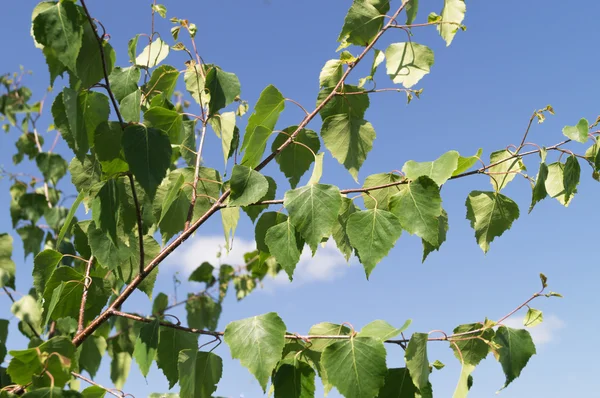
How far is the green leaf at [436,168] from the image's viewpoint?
86 centimetres

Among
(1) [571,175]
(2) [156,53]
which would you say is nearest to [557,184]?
(1) [571,175]

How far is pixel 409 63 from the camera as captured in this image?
110cm

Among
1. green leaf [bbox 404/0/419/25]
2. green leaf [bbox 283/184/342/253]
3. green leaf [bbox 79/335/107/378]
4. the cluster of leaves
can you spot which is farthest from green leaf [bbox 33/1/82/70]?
green leaf [bbox 79/335/107/378]

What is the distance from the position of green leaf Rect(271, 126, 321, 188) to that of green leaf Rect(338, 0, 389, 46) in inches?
7.1

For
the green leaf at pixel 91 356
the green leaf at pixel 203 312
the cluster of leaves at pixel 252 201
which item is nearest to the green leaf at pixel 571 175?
the cluster of leaves at pixel 252 201

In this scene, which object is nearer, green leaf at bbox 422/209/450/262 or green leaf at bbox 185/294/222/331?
green leaf at bbox 422/209/450/262

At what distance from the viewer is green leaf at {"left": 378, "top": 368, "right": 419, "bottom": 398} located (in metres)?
0.85

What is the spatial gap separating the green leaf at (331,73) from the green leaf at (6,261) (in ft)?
3.07

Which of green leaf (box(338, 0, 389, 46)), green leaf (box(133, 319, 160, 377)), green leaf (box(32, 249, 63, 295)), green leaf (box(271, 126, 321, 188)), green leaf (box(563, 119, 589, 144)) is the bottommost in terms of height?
green leaf (box(133, 319, 160, 377))

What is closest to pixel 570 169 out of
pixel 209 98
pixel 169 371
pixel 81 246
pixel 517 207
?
pixel 517 207

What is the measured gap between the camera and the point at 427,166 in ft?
2.92

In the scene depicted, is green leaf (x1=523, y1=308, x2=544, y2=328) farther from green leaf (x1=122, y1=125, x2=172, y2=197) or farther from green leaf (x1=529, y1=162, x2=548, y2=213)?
green leaf (x1=122, y1=125, x2=172, y2=197)

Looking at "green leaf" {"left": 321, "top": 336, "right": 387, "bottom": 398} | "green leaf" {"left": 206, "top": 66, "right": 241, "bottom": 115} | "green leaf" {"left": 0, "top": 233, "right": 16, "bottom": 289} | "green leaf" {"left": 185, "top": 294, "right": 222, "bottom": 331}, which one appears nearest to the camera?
"green leaf" {"left": 321, "top": 336, "right": 387, "bottom": 398}

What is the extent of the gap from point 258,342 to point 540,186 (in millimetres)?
527
